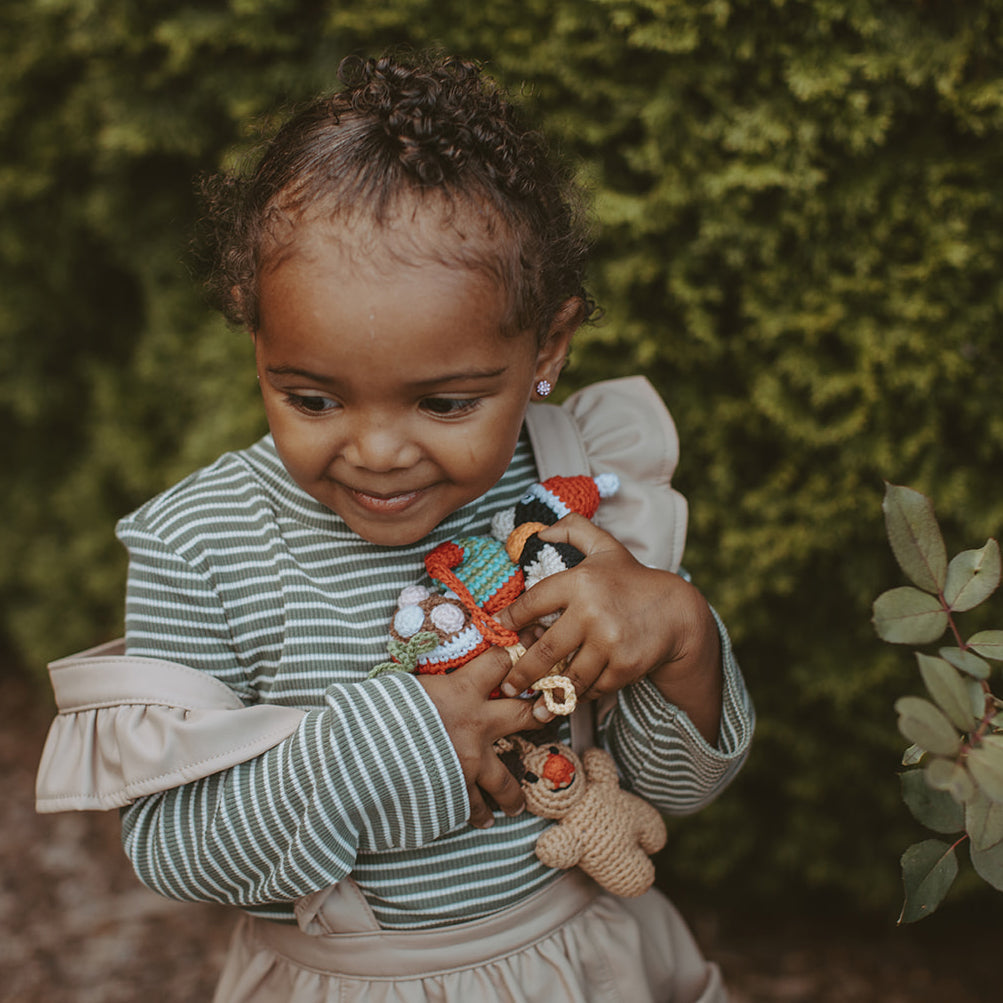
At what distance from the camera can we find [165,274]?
299 centimetres

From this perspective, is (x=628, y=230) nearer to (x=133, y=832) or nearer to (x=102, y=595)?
(x=133, y=832)

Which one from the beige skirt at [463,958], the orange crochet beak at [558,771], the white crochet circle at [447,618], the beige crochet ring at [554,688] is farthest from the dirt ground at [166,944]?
the white crochet circle at [447,618]

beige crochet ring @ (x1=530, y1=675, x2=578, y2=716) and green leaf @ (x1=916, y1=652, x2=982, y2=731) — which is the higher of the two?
green leaf @ (x1=916, y1=652, x2=982, y2=731)

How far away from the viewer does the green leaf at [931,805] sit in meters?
1.04

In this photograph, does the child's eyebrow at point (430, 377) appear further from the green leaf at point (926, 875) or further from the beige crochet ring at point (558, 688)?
the green leaf at point (926, 875)

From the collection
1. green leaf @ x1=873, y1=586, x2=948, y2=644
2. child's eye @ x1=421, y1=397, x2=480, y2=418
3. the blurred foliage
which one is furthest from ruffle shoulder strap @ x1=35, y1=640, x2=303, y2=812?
the blurred foliage

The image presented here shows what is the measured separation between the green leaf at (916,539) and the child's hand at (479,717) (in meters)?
0.55

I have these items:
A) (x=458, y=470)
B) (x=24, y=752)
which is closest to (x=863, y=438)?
(x=458, y=470)

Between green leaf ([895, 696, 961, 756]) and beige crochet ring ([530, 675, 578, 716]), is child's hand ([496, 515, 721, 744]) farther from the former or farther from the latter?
green leaf ([895, 696, 961, 756])

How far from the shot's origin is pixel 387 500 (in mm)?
1311

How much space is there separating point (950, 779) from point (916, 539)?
26cm

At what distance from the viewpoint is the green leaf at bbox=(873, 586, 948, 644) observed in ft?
3.25

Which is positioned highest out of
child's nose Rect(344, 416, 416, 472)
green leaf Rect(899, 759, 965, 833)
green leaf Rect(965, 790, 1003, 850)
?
child's nose Rect(344, 416, 416, 472)

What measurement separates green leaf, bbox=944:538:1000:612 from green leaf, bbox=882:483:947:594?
0.02 metres
